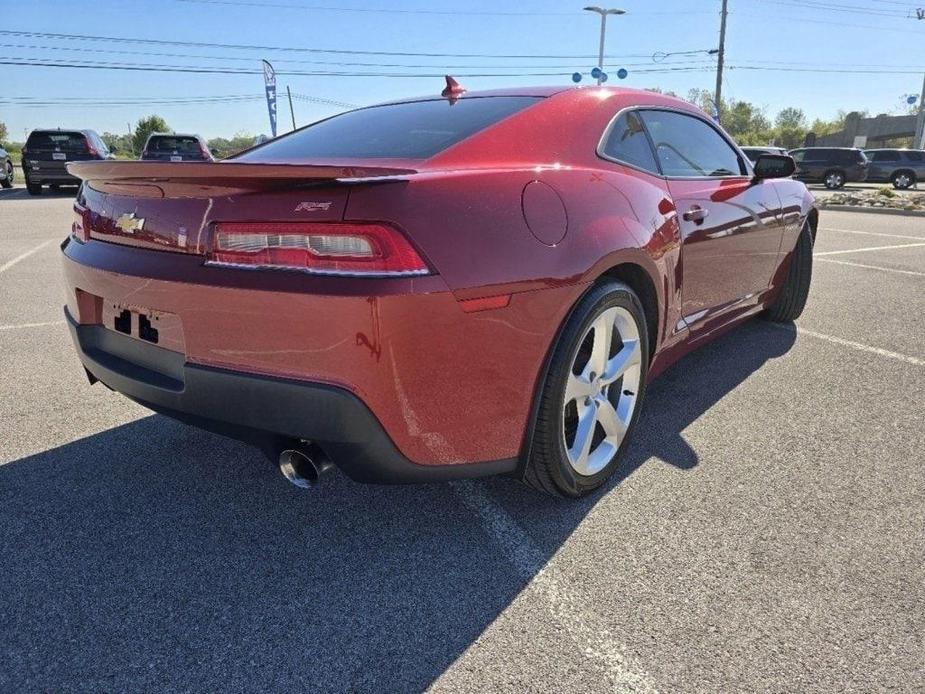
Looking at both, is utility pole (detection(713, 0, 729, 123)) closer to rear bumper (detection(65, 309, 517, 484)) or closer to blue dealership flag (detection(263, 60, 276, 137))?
blue dealership flag (detection(263, 60, 276, 137))

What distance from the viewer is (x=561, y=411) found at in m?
2.18

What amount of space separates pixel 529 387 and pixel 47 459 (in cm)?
198

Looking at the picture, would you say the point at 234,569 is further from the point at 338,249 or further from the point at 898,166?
the point at 898,166

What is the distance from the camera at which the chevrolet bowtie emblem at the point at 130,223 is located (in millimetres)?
2045

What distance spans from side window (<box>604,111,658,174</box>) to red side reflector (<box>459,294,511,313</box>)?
97cm

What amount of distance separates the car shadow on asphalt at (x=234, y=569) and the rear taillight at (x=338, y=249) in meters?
0.92

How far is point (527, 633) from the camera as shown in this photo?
1777 mm

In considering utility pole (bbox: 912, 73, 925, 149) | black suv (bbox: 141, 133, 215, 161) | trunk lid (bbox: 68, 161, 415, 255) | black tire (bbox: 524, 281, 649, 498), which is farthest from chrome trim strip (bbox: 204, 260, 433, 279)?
utility pole (bbox: 912, 73, 925, 149)

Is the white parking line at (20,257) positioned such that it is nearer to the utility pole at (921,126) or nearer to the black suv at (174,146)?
the black suv at (174,146)

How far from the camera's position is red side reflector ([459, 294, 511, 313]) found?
1829mm

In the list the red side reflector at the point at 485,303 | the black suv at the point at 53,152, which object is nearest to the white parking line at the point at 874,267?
the red side reflector at the point at 485,303

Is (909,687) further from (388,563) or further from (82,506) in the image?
(82,506)

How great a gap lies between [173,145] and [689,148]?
16925 mm

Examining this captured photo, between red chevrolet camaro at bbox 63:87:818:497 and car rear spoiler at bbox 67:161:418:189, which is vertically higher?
car rear spoiler at bbox 67:161:418:189
